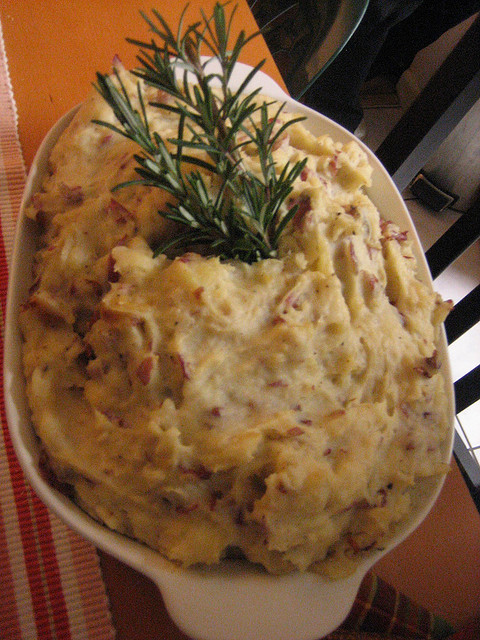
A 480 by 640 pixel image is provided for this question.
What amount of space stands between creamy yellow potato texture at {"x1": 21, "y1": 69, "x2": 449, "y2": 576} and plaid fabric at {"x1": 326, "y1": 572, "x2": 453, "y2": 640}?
0.35 metres

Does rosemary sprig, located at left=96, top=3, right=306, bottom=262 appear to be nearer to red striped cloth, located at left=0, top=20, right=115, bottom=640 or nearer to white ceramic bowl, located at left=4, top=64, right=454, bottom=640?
white ceramic bowl, located at left=4, top=64, right=454, bottom=640

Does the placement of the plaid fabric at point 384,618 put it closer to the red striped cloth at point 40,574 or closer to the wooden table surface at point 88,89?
the wooden table surface at point 88,89

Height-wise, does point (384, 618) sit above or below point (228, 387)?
below

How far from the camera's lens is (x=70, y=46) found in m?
1.06

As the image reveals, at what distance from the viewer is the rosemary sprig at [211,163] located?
0.59m

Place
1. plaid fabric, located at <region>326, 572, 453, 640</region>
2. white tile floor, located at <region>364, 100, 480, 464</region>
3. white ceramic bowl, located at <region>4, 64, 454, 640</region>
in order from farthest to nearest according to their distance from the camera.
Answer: white tile floor, located at <region>364, 100, 480, 464</region>
plaid fabric, located at <region>326, 572, 453, 640</region>
white ceramic bowl, located at <region>4, 64, 454, 640</region>

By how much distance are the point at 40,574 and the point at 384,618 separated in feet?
1.95

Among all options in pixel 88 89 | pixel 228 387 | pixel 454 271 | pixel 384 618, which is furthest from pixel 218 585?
pixel 454 271

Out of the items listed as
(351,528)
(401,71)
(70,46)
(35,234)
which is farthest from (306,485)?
(401,71)

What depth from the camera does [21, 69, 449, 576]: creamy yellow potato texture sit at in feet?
1.89

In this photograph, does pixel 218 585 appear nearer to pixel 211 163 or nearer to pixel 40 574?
pixel 40 574

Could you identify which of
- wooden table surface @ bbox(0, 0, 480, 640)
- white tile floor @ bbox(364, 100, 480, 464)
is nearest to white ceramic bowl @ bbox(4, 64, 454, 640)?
wooden table surface @ bbox(0, 0, 480, 640)

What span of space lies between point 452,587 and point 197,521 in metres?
0.70

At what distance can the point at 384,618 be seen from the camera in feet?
2.95
